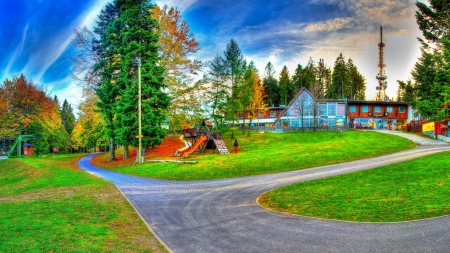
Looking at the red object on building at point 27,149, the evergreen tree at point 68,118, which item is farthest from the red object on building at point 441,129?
the evergreen tree at point 68,118

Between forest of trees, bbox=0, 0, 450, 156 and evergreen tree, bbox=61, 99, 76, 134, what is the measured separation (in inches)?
1479

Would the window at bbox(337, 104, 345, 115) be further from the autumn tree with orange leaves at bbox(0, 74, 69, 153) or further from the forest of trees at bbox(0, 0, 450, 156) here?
the autumn tree with orange leaves at bbox(0, 74, 69, 153)

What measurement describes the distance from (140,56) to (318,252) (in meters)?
29.4

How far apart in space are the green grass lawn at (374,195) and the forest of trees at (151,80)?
65.4 feet

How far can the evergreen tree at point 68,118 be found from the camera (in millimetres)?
85875

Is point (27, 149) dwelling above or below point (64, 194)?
below

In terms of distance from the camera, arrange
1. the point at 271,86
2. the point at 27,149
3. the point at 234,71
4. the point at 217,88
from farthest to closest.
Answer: the point at 271,86, the point at 27,149, the point at 234,71, the point at 217,88

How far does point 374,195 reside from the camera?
1167cm

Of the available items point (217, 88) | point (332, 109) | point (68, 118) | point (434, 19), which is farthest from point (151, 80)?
point (68, 118)

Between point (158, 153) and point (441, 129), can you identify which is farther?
point (158, 153)

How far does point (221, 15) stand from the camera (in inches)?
1345

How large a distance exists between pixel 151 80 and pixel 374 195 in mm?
25389

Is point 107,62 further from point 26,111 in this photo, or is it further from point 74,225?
point 74,225

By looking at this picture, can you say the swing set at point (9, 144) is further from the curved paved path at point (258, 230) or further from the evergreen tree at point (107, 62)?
the curved paved path at point (258, 230)
